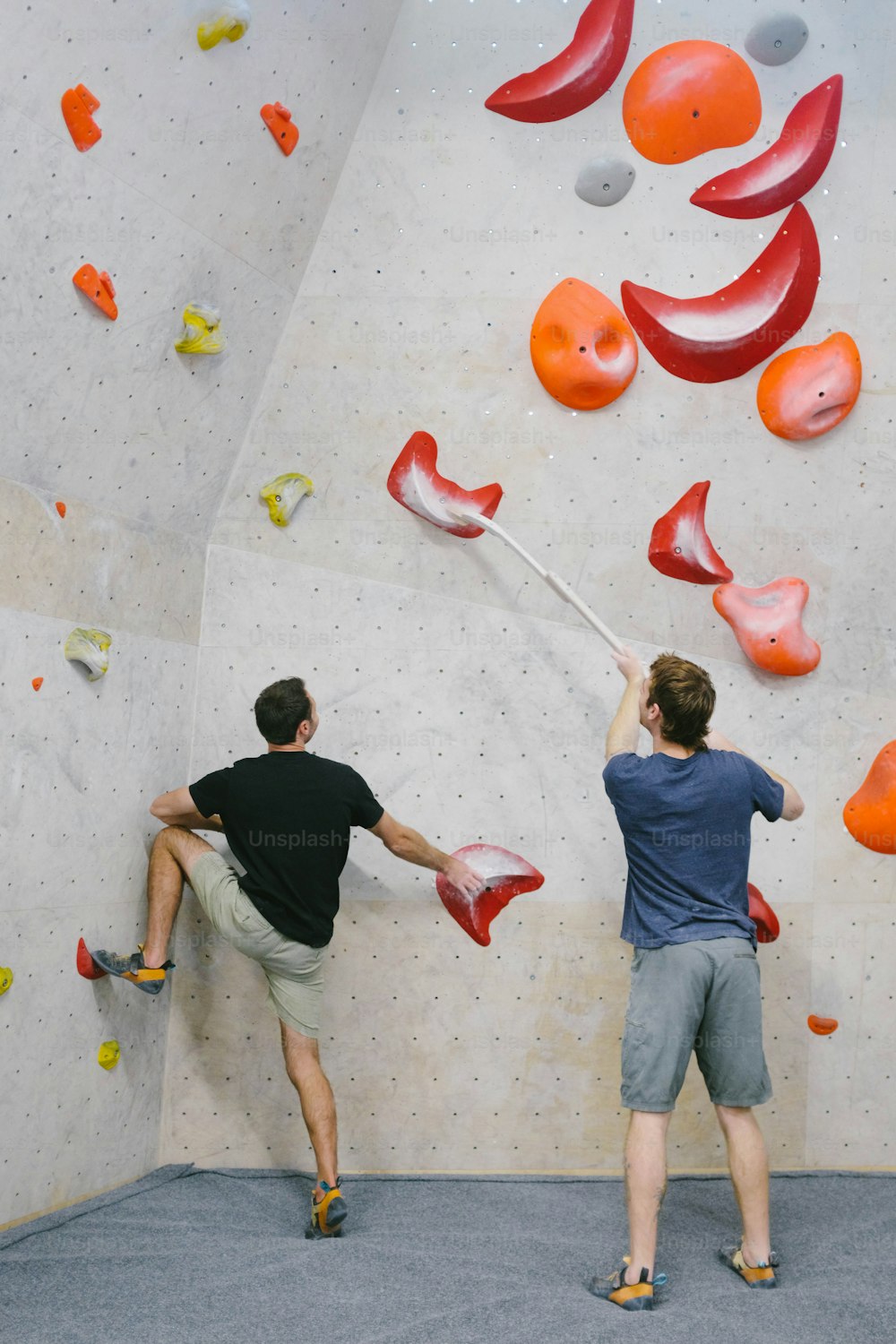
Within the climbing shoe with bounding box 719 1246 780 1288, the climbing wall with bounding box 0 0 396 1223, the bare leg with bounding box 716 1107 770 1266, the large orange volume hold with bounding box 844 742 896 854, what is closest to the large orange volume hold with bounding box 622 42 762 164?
the climbing wall with bounding box 0 0 396 1223

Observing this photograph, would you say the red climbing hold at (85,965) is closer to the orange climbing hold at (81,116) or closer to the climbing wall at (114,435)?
the climbing wall at (114,435)

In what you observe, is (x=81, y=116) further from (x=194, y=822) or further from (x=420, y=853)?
(x=420, y=853)

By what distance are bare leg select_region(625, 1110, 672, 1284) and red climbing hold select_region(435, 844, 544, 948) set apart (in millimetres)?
916

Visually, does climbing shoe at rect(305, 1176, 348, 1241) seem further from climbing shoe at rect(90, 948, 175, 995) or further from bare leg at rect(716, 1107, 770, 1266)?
bare leg at rect(716, 1107, 770, 1266)

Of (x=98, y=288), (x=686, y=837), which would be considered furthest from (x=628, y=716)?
(x=98, y=288)

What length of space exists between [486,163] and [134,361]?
3.99ft

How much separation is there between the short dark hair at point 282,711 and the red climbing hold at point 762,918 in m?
1.36

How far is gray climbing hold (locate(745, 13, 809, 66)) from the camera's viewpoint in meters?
3.22

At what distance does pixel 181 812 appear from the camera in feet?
10.1

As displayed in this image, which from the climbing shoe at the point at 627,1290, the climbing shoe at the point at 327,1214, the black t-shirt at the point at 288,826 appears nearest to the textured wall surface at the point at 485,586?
the black t-shirt at the point at 288,826

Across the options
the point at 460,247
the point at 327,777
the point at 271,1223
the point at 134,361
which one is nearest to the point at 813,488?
→ the point at 460,247

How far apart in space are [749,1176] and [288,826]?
1.34m

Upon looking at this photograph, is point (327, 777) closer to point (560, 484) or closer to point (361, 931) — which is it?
point (361, 931)

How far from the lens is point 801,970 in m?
3.29
